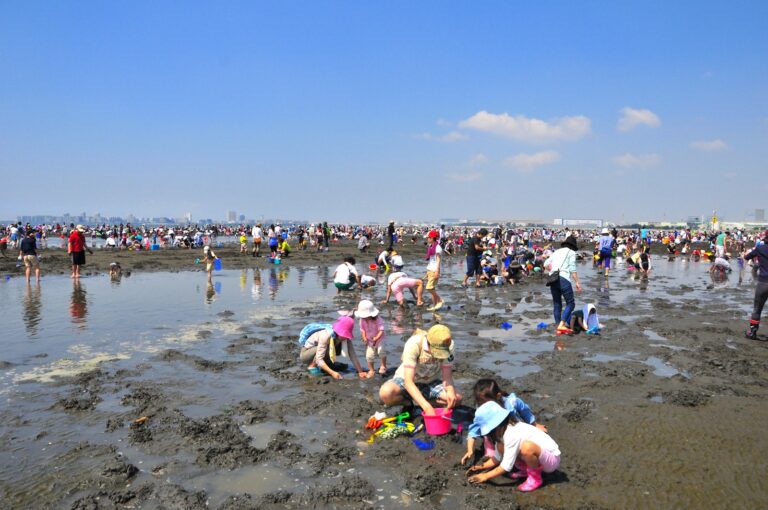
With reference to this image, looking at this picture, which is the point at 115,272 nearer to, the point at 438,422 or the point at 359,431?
the point at 359,431

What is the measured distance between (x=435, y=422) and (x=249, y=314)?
25.5ft

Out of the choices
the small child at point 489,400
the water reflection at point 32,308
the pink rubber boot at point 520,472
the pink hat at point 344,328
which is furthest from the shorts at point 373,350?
the water reflection at point 32,308

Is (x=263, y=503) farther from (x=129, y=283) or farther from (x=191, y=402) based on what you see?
(x=129, y=283)

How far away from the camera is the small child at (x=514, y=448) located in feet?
13.2

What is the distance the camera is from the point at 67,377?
6.95 metres

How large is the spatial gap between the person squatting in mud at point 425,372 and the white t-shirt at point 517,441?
1.09 meters

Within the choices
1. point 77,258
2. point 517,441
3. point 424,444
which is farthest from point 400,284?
point 77,258

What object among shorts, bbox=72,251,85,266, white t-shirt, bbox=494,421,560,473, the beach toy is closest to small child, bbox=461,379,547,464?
white t-shirt, bbox=494,421,560,473

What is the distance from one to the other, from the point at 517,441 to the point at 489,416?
0.96 feet

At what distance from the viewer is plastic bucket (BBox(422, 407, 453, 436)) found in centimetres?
505

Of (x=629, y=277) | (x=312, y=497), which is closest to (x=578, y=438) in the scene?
(x=312, y=497)

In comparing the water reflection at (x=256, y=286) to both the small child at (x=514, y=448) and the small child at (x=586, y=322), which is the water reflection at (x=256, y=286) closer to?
the small child at (x=586, y=322)

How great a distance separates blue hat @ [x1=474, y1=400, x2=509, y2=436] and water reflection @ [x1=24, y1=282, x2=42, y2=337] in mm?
9250

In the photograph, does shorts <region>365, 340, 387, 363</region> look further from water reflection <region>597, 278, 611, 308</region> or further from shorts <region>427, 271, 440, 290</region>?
water reflection <region>597, 278, 611, 308</region>
